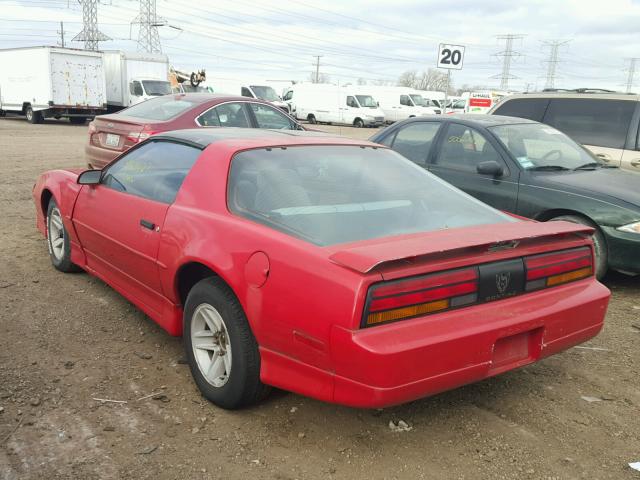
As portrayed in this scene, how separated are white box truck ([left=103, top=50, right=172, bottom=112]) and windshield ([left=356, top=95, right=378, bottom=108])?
10.3 meters

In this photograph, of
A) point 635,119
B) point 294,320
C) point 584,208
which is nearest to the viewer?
point 294,320

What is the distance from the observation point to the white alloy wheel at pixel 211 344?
3029 millimetres

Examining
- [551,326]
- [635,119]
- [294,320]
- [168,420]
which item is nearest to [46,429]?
[168,420]

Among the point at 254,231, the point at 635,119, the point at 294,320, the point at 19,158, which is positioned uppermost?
the point at 635,119

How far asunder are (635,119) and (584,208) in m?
2.71

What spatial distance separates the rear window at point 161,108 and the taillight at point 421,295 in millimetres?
6450

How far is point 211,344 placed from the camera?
10.3ft

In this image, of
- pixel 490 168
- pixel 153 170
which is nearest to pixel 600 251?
pixel 490 168

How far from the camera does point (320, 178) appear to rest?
332 centimetres

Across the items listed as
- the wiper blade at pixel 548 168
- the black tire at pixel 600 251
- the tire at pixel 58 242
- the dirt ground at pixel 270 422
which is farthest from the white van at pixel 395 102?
the dirt ground at pixel 270 422

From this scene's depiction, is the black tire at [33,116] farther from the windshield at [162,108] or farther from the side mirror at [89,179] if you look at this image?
the side mirror at [89,179]

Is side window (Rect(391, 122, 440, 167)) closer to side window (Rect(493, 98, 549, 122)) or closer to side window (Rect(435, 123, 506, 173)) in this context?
side window (Rect(435, 123, 506, 173))

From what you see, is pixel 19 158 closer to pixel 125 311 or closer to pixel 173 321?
pixel 125 311

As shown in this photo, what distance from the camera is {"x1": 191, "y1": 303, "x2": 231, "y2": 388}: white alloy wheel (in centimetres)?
303
